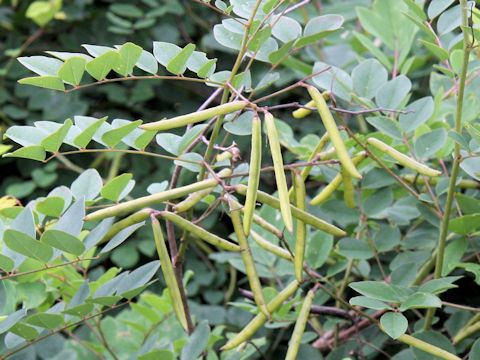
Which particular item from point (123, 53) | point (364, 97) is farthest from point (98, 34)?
point (123, 53)

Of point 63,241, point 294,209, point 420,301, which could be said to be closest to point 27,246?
point 63,241

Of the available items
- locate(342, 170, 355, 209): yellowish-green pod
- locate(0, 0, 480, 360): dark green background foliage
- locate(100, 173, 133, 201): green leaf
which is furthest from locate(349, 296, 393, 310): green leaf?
locate(100, 173, 133, 201): green leaf

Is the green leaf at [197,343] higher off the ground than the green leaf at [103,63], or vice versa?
the green leaf at [103,63]

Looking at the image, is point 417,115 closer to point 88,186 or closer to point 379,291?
point 379,291

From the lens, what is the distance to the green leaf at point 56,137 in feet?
2.31

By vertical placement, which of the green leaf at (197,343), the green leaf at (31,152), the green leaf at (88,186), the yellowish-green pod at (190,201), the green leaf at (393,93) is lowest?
the green leaf at (197,343)

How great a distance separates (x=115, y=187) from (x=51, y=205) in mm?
62

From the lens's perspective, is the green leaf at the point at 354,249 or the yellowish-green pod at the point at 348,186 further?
the green leaf at the point at 354,249

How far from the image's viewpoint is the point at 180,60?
0.74m

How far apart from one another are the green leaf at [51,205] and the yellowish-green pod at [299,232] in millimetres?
221

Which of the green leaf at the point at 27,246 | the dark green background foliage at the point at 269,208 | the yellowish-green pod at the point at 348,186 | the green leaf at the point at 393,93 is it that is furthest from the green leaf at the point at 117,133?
the green leaf at the point at 393,93

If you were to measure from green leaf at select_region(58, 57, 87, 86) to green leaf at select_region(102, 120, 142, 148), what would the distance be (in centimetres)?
5

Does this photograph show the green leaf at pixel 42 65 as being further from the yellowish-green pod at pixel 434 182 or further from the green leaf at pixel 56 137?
the yellowish-green pod at pixel 434 182

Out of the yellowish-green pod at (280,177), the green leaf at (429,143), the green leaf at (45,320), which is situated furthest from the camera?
the green leaf at (429,143)
